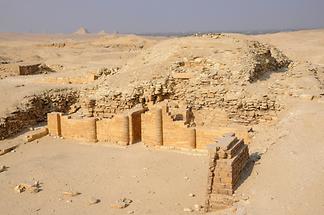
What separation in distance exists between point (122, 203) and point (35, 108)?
8641mm

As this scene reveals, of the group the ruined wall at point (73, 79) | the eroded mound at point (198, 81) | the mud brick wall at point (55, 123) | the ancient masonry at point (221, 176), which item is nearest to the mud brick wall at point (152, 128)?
the eroded mound at point (198, 81)

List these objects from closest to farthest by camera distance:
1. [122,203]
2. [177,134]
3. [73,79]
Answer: [122,203]
[177,134]
[73,79]

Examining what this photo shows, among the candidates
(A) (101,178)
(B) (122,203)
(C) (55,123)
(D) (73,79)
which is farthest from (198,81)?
(D) (73,79)

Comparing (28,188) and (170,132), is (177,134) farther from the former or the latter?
(28,188)

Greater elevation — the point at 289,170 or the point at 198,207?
the point at 289,170

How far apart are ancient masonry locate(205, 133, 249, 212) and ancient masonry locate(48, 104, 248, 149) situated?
12.1ft

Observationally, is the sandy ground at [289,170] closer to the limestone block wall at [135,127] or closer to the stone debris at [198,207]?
the stone debris at [198,207]

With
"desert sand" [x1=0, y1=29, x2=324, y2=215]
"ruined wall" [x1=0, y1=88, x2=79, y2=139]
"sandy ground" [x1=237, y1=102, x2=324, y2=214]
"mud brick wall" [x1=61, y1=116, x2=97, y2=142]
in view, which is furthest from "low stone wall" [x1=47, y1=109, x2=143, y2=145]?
"sandy ground" [x1=237, y1=102, x2=324, y2=214]

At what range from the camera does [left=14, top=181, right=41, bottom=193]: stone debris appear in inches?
408

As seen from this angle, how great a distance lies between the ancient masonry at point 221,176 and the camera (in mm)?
7988

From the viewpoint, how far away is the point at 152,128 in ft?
43.4

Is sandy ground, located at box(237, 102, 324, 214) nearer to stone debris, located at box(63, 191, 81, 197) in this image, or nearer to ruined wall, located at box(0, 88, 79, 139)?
stone debris, located at box(63, 191, 81, 197)

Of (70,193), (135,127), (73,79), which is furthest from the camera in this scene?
(73,79)

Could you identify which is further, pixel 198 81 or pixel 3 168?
pixel 198 81
